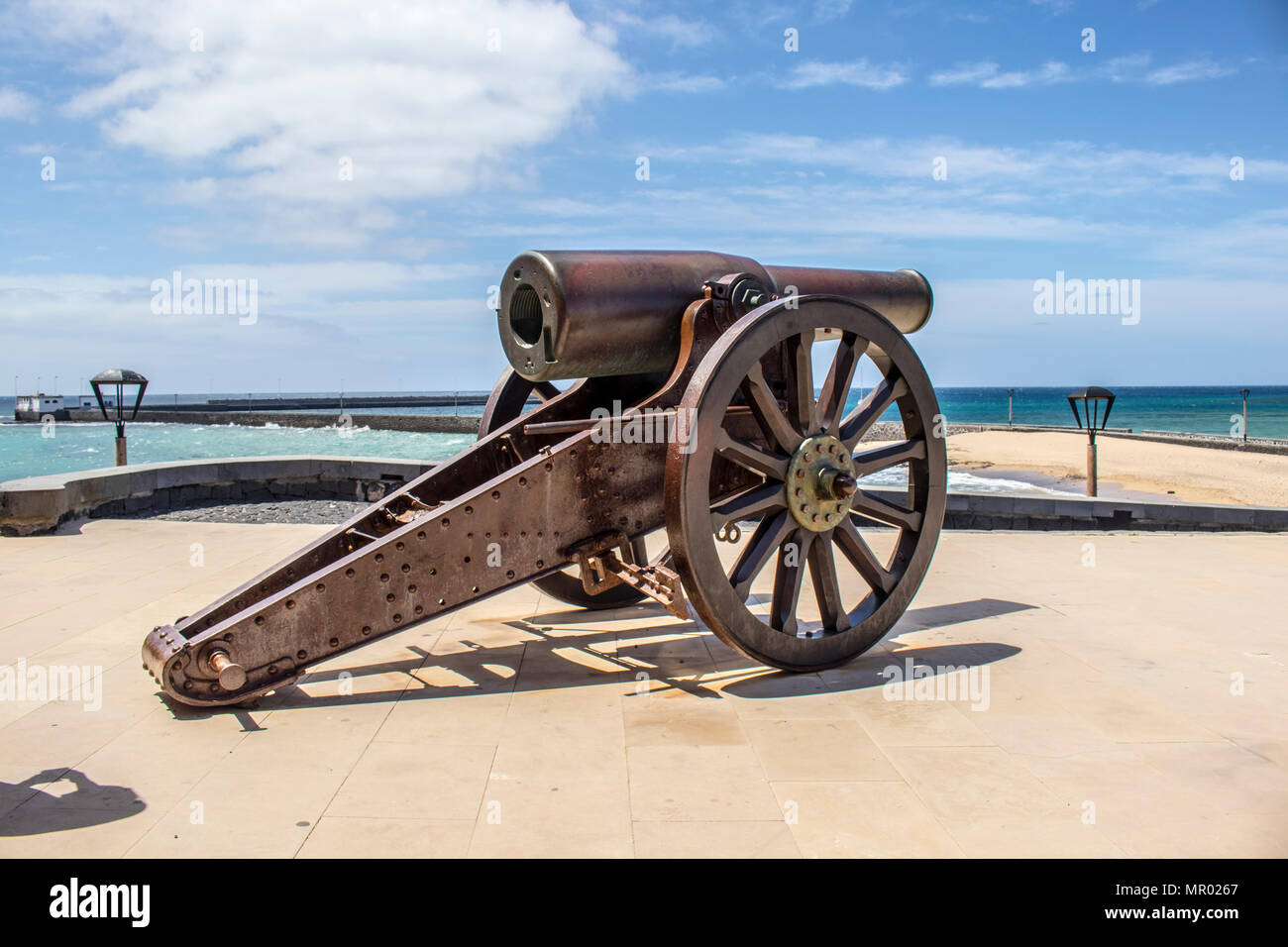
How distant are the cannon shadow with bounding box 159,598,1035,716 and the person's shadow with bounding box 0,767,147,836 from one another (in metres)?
0.71

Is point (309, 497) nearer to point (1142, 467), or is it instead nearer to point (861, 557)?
point (861, 557)

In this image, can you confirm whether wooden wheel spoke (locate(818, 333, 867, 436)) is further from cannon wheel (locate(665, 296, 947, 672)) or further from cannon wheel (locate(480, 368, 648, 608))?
cannon wheel (locate(480, 368, 648, 608))

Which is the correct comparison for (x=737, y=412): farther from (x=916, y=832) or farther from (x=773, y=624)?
(x=916, y=832)

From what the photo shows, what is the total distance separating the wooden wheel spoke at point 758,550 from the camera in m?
4.60

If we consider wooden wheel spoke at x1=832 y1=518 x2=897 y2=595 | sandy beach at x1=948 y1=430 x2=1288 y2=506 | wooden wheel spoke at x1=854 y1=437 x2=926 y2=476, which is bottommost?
sandy beach at x1=948 y1=430 x2=1288 y2=506

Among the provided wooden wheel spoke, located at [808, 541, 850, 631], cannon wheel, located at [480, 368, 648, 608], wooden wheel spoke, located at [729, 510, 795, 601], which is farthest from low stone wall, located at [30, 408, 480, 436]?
wooden wheel spoke, located at [729, 510, 795, 601]

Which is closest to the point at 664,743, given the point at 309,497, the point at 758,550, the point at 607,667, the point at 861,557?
the point at 758,550

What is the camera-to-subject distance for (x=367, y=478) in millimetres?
12367

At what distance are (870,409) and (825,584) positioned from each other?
98 centimetres

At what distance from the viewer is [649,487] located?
4.91 m

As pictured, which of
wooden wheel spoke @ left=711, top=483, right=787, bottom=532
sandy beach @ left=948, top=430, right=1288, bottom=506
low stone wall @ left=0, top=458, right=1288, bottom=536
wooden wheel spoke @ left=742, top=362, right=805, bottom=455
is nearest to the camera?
wooden wheel spoke @ left=711, top=483, right=787, bottom=532

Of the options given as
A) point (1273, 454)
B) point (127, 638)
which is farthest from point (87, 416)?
point (127, 638)

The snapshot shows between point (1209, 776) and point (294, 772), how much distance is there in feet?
10.5

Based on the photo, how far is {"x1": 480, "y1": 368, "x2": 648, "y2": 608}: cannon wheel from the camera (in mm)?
6270
